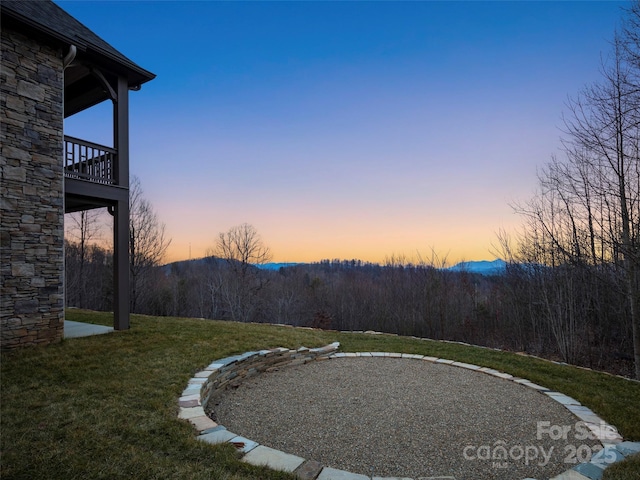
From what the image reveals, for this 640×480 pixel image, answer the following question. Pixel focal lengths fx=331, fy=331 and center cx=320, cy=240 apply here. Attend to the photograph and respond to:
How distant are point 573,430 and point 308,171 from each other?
10.4 m

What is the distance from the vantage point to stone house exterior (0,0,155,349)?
5.01m

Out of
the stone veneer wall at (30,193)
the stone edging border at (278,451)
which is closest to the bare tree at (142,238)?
the stone veneer wall at (30,193)

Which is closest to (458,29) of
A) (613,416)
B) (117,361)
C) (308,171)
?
(308,171)

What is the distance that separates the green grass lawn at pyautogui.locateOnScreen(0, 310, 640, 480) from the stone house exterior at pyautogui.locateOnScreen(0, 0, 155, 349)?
735 millimetres

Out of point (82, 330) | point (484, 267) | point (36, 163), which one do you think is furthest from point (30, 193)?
point (484, 267)

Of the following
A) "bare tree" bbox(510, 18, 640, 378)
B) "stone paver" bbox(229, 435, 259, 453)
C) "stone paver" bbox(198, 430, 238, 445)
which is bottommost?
"stone paver" bbox(229, 435, 259, 453)

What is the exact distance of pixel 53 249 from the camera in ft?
18.1

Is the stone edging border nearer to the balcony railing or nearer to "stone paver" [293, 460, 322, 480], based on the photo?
"stone paver" [293, 460, 322, 480]

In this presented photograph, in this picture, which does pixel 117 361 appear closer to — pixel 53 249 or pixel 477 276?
pixel 53 249

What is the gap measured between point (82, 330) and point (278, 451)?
19.5 ft

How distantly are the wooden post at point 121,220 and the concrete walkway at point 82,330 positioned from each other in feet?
1.01

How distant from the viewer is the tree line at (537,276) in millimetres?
5445

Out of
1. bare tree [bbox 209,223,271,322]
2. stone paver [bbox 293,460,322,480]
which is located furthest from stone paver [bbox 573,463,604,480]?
bare tree [bbox 209,223,271,322]

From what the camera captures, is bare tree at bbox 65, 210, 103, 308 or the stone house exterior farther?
bare tree at bbox 65, 210, 103, 308
